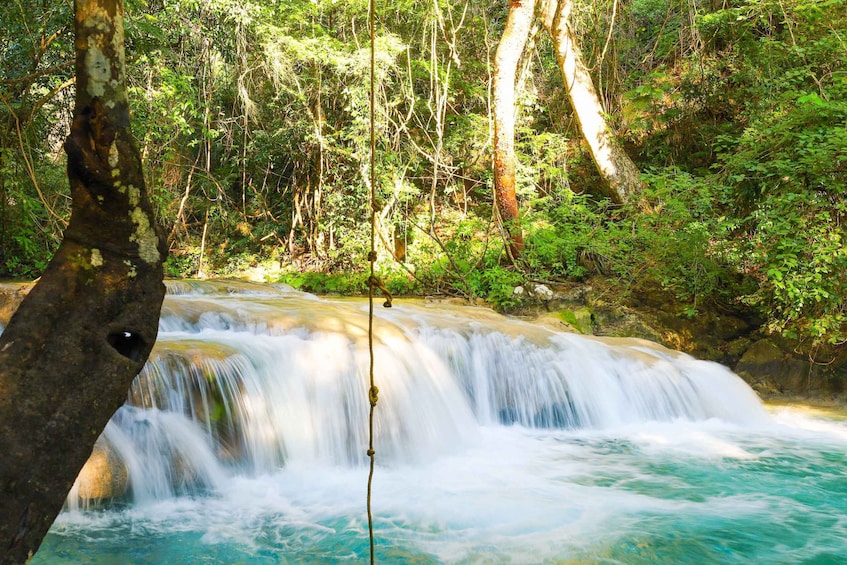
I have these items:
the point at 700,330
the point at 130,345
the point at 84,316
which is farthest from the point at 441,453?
the point at 700,330

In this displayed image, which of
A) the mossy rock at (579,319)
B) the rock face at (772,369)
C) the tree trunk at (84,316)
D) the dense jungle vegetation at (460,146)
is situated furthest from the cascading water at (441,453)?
Answer: the dense jungle vegetation at (460,146)

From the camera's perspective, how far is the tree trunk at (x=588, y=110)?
1145cm

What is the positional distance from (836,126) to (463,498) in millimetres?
6059

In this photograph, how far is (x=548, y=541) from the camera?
3879mm

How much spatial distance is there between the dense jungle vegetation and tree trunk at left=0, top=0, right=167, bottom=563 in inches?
243

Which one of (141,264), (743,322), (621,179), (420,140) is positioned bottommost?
(743,322)

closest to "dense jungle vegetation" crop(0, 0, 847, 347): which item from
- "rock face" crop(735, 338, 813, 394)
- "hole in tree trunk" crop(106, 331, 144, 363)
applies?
"rock face" crop(735, 338, 813, 394)

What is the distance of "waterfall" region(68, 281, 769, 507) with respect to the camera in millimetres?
4562

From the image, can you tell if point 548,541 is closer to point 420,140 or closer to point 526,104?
point 526,104

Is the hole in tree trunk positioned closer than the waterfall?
Yes

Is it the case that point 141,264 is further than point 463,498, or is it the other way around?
point 463,498

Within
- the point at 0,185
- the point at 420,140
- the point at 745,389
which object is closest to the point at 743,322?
the point at 745,389

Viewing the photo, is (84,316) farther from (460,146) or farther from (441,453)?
(460,146)

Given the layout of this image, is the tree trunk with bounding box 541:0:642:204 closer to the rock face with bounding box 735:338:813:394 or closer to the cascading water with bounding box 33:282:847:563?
the rock face with bounding box 735:338:813:394
